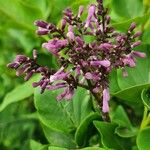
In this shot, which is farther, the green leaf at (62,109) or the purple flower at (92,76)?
the green leaf at (62,109)

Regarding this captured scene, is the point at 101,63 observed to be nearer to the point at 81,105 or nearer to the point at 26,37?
the point at 81,105

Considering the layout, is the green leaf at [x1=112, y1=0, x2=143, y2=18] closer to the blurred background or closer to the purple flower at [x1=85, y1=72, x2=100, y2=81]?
the blurred background

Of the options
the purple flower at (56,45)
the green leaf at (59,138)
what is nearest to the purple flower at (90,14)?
the purple flower at (56,45)

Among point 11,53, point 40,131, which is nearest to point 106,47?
point 40,131

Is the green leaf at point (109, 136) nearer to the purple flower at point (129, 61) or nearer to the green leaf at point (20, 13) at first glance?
the purple flower at point (129, 61)

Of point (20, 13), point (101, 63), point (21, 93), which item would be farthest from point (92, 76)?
point (20, 13)

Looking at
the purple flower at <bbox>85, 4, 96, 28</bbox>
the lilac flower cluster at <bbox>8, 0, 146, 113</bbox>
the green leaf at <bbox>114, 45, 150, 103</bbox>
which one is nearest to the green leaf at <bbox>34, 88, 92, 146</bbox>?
the green leaf at <bbox>114, 45, 150, 103</bbox>
